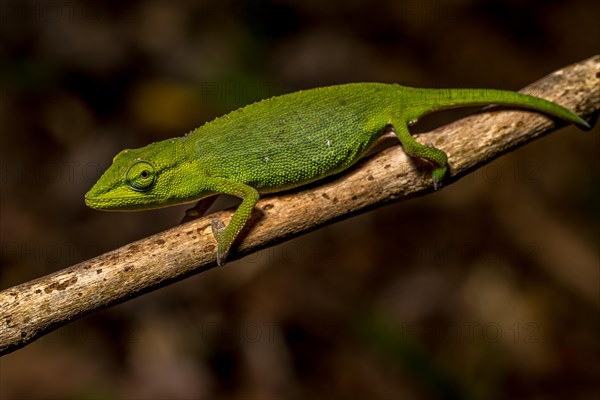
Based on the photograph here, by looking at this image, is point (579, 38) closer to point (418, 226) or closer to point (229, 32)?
point (418, 226)

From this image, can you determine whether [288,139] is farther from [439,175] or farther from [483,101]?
[483,101]

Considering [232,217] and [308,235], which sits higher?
[308,235]

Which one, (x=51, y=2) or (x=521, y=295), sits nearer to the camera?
(x=521, y=295)

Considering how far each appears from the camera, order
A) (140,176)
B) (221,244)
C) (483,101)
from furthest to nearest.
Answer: (483,101), (140,176), (221,244)

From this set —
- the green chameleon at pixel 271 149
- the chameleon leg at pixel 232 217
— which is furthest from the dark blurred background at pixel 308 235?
the chameleon leg at pixel 232 217

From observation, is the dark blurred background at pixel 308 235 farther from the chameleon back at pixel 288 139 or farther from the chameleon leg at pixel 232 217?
the chameleon leg at pixel 232 217

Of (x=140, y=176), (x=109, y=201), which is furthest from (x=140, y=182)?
(x=109, y=201)

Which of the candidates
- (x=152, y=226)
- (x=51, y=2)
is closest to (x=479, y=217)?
(x=152, y=226)
